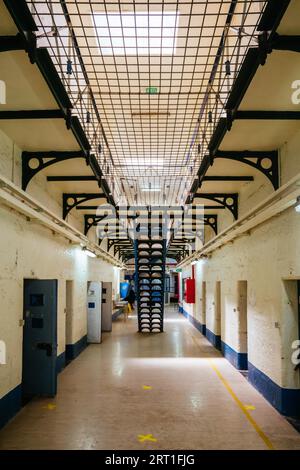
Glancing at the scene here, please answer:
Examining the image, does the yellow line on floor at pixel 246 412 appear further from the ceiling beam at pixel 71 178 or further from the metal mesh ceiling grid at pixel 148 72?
the ceiling beam at pixel 71 178

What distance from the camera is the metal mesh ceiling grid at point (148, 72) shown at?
4004 mm

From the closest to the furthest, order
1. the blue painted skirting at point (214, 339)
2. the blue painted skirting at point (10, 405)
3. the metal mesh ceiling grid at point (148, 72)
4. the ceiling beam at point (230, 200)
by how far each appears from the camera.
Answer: the metal mesh ceiling grid at point (148, 72) → the blue painted skirting at point (10, 405) → the ceiling beam at point (230, 200) → the blue painted skirting at point (214, 339)

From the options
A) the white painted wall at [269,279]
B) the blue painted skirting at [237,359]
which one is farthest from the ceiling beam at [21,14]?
the blue painted skirting at [237,359]

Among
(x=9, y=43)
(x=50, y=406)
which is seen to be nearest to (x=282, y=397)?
(x=50, y=406)

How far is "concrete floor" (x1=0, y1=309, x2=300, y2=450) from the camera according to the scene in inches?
187

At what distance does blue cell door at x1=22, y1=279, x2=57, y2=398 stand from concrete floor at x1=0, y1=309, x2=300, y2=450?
265 millimetres

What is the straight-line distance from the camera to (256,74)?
3.79 meters

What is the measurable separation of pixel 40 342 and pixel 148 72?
4.24m

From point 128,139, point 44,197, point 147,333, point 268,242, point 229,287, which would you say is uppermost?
point 128,139

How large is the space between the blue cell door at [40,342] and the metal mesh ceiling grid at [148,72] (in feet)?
8.00

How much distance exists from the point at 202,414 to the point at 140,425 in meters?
0.93

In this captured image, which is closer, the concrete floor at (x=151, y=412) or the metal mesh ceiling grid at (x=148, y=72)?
the metal mesh ceiling grid at (x=148, y=72)
